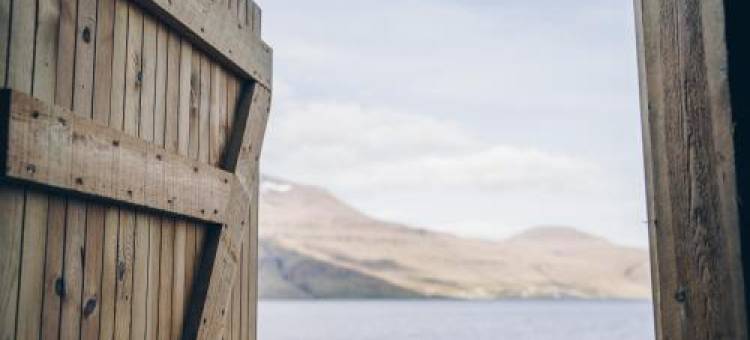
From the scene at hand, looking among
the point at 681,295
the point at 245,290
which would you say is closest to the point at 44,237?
the point at 245,290

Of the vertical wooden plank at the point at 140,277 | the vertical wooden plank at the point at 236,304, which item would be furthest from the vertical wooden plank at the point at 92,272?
the vertical wooden plank at the point at 236,304

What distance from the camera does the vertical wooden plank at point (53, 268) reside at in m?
2.45

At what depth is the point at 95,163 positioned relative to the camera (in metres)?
2.66

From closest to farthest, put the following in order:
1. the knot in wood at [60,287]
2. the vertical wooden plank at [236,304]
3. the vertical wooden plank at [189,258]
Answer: the knot in wood at [60,287] < the vertical wooden plank at [189,258] < the vertical wooden plank at [236,304]

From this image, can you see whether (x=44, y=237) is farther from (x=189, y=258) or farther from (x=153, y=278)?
(x=189, y=258)

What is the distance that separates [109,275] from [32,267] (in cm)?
41

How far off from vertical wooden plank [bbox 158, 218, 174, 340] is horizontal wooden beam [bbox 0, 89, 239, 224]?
82mm

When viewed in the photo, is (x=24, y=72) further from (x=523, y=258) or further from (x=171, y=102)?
(x=523, y=258)

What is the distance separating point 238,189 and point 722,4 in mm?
2508

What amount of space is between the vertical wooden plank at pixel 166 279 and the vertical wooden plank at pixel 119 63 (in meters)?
0.50

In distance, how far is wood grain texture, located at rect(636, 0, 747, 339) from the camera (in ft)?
5.49

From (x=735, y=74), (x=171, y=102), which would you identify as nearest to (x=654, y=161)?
(x=735, y=74)

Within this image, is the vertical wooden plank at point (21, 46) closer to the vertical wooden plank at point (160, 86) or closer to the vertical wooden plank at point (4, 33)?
the vertical wooden plank at point (4, 33)

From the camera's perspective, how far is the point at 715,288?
1678 millimetres
